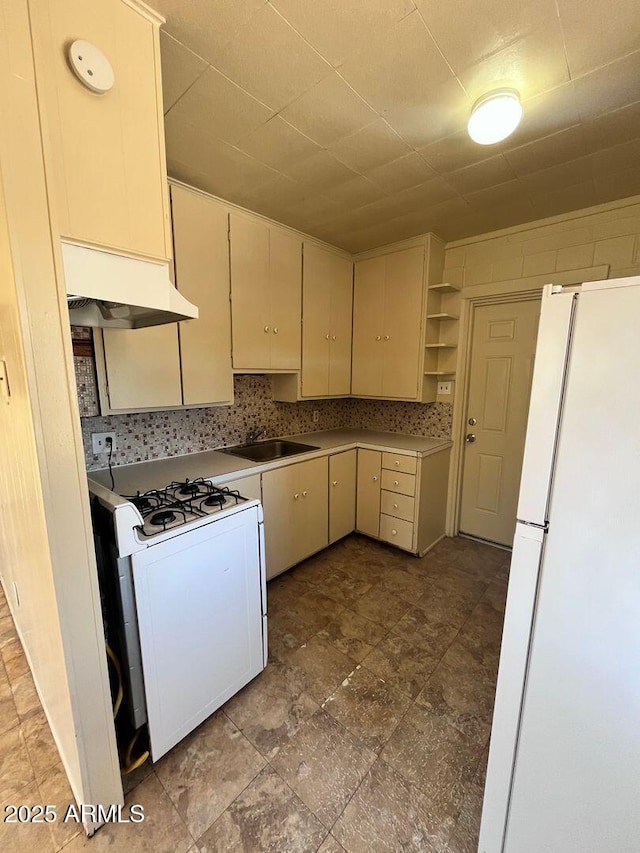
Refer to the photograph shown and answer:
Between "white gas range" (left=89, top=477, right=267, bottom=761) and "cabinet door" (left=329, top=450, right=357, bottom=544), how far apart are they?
4.10 feet

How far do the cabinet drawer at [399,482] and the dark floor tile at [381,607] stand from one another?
2.47 ft

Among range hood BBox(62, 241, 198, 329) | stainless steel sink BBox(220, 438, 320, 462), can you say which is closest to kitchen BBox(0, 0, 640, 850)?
range hood BBox(62, 241, 198, 329)

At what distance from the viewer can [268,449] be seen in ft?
9.34

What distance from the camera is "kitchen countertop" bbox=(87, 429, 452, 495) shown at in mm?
1875

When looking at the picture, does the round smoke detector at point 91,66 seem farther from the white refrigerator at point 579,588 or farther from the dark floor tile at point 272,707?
the dark floor tile at point 272,707

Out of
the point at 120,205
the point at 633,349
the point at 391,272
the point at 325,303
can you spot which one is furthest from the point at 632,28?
the point at 325,303

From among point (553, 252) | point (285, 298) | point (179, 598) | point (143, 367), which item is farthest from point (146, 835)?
point (553, 252)

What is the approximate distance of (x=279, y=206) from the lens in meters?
2.26

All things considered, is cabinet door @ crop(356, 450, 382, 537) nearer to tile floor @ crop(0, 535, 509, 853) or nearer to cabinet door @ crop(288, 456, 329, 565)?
cabinet door @ crop(288, 456, 329, 565)

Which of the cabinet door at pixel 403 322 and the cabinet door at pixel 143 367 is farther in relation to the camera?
the cabinet door at pixel 403 322

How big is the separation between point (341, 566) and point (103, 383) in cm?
205

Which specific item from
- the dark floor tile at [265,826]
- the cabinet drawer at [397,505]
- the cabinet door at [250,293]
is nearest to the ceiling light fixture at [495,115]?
the cabinet door at [250,293]

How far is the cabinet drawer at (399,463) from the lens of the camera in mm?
2654

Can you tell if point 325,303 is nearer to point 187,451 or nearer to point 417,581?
point 187,451
